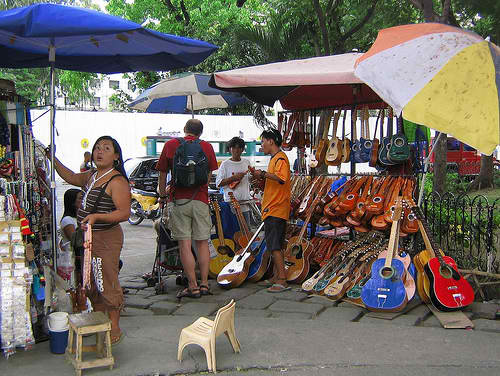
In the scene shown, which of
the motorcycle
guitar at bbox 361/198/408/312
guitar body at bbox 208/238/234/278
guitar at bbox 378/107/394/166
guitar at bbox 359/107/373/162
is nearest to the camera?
guitar at bbox 361/198/408/312

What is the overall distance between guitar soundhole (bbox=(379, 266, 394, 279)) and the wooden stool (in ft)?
8.87

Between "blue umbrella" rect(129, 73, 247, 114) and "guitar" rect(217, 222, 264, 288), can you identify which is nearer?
Result: "guitar" rect(217, 222, 264, 288)

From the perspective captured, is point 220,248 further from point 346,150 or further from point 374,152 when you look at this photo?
point 374,152

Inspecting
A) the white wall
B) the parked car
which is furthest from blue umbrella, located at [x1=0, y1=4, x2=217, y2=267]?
the white wall

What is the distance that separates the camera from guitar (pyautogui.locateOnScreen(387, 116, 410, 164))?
620 centimetres

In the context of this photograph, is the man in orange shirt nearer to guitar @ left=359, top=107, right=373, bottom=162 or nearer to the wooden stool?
guitar @ left=359, top=107, right=373, bottom=162

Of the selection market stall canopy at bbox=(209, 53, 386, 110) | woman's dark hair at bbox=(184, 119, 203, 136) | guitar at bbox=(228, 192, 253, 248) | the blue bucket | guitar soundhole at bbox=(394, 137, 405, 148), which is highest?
market stall canopy at bbox=(209, 53, 386, 110)

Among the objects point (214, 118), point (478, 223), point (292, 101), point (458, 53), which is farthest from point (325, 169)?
point (214, 118)

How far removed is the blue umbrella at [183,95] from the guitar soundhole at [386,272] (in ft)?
12.3

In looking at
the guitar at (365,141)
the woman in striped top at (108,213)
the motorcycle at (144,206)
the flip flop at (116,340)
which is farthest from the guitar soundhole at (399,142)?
the motorcycle at (144,206)

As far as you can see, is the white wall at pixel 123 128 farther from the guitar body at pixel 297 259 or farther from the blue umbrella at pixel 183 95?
the guitar body at pixel 297 259

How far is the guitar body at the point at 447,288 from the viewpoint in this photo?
200 inches

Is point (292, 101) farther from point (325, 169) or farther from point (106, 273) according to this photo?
point (106, 273)

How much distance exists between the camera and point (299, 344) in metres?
4.50
